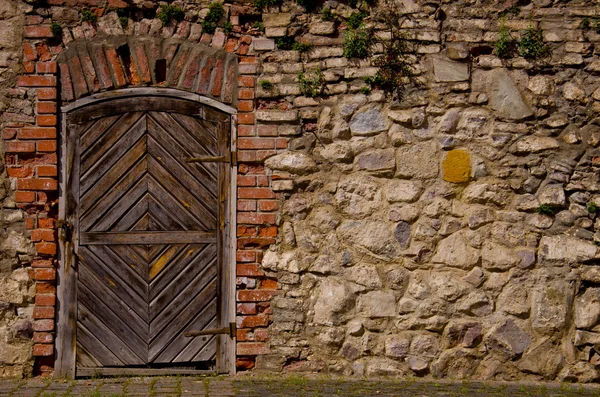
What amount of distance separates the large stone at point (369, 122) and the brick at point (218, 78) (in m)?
0.98

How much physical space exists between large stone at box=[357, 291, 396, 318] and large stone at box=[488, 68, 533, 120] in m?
1.54

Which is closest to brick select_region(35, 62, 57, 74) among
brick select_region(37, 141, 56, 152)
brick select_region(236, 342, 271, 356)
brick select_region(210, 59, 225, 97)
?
brick select_region(37, 141, 56, 152)

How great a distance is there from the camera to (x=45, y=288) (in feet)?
16.5

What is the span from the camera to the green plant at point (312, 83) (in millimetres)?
5137

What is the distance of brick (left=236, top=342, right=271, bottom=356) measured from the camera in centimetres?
511

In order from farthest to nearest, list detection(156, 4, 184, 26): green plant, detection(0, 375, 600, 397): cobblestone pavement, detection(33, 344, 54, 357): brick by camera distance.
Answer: detection(156, 4, 184, 26): green plant < detection(33, 344, 54, 357): brick < detection(0, 375, 600, 397): cobblestone pavement

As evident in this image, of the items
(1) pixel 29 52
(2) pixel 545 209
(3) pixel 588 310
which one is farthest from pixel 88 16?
(3) pixel 588 310

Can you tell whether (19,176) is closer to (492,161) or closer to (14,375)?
(14,375)

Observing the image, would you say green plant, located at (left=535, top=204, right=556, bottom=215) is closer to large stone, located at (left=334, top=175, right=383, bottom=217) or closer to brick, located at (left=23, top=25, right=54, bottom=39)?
large stone, located at (left=334, top=175, right=383, bottom=217)

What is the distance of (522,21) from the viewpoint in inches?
204

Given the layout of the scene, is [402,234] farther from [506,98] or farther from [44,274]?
[44,274]

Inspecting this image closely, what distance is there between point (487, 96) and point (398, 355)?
6.42ft

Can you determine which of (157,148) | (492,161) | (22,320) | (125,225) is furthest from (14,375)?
(492,161)

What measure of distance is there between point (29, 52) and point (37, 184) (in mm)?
934
